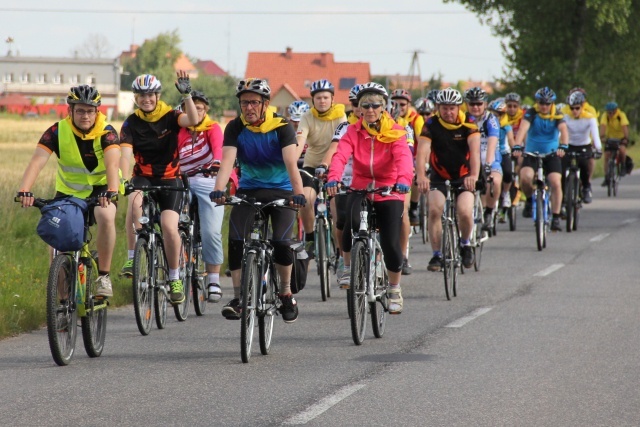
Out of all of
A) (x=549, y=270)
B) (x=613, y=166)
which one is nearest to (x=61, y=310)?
(x=549, y=270)

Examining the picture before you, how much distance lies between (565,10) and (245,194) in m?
47.2

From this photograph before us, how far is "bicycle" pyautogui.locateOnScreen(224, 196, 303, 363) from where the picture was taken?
8.87m

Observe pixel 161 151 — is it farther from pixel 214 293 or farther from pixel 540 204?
pixel 540 204

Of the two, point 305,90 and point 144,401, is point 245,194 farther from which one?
point 305,90

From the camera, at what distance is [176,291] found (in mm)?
10797

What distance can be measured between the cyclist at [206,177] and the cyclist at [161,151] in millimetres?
629

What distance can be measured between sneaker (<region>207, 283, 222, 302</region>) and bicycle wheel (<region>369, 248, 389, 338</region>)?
1617mm

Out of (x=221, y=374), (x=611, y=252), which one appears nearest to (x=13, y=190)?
(x=611, y=252)

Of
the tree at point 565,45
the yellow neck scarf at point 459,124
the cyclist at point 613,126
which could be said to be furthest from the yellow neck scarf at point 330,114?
the tree at point 565,45

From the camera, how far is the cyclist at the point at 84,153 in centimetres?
928

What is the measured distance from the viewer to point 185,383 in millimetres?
8234

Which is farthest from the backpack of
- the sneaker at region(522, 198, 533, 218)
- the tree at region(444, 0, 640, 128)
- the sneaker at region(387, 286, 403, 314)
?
the tree at region(444, 0, 640, 128)

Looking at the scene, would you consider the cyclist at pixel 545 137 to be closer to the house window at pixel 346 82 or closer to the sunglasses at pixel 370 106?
the sunglasses at pixel 370 106

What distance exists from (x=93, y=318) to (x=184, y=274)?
2082 mm
